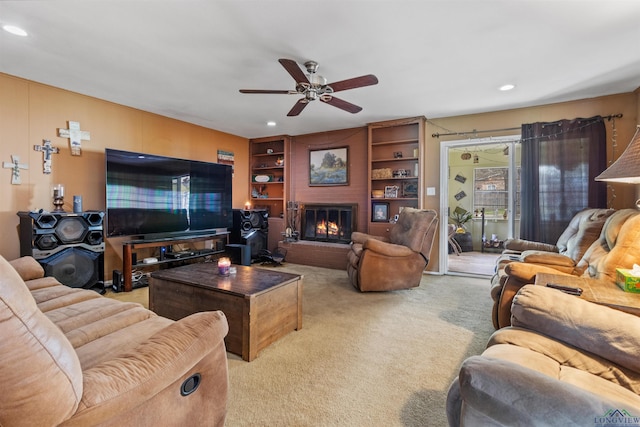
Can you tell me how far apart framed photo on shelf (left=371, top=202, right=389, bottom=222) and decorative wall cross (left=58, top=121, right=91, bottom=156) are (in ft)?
13.4

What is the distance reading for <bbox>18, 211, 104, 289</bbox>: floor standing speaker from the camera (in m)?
2.93

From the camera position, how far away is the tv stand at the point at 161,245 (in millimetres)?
3543

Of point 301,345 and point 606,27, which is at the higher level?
point 606,27

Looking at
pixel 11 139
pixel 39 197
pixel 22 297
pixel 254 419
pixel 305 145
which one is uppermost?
pixel 305 145

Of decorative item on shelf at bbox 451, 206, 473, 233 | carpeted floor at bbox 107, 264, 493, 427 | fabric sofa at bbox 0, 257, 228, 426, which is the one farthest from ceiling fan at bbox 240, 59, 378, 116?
decorative item on shelf at bbox 451, 206, 473, 233

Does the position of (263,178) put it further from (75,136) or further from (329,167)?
(75,136)

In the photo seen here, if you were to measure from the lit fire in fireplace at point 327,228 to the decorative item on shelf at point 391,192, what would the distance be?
1.06 meters

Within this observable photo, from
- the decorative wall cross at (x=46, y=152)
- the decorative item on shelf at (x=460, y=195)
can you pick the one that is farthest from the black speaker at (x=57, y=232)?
the decorative item on shelf at (x=460, y=195)

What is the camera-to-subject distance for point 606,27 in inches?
86.1

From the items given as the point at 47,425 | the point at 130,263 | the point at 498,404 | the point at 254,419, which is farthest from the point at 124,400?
the point at 130,263

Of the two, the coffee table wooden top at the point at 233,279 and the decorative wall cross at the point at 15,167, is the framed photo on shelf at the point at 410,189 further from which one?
the decorative wall cross at the point at 15,167

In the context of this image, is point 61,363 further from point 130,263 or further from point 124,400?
point 130,263

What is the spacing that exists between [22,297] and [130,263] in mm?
3223

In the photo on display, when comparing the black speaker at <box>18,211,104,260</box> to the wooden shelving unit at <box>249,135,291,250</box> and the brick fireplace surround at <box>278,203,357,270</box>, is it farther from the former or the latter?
the wooden shelving unit at <box>249,135,291,250</box>
